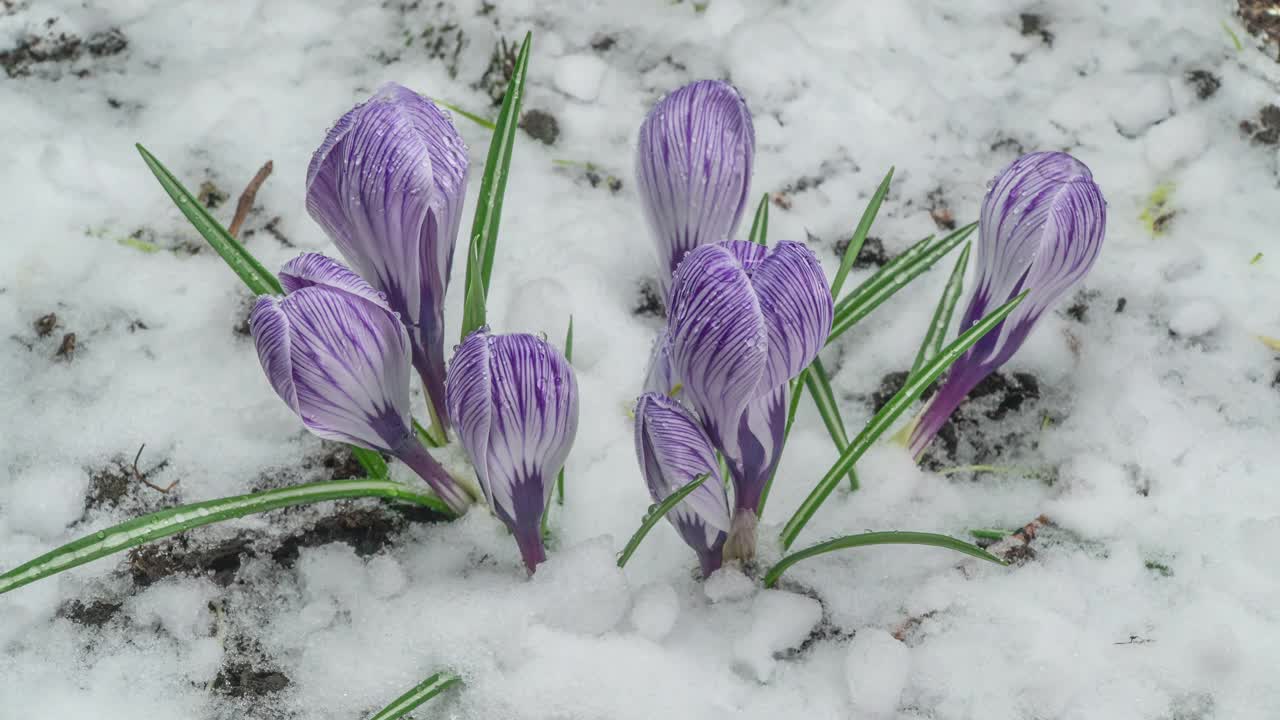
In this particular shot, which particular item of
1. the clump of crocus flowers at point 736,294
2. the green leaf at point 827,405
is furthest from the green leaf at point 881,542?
the green leaf at point 827,405

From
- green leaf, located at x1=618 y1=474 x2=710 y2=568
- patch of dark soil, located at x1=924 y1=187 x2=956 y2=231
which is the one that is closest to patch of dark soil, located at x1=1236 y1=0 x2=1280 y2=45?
patch of dark soil, located at x1=924 y1=187 x2=956 y2=231

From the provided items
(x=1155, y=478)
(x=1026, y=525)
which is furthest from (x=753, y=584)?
(x=1155, y=478)

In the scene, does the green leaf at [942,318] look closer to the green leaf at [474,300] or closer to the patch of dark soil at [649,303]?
the patch of dark soil at [649,303]

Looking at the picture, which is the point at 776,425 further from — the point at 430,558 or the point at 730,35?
the point at 730,35

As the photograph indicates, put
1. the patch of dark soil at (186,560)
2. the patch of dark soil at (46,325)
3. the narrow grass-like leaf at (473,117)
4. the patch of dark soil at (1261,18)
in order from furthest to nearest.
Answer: the patch of dark soil at (1261,18), the narrow grass-like leaf at (473,117), the patch of dark soil at (46,325), the patch of dark soil at (186,560)

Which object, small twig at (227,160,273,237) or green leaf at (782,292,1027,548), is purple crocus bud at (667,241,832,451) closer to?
green leaf at (782,292,1027,548)

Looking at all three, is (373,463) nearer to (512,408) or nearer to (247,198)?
(512,408)
